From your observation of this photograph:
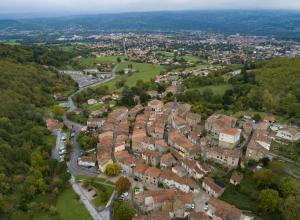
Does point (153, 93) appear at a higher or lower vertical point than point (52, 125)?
higher

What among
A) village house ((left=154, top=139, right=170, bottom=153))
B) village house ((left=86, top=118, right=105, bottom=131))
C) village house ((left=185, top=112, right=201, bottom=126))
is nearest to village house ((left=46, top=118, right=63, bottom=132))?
village house ((left=86, top=118, right=105, bottom=131))

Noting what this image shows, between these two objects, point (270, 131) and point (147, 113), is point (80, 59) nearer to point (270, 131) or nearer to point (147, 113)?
point (147, 113)

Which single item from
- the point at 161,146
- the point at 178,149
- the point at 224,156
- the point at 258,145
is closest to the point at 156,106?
the point at 161,146

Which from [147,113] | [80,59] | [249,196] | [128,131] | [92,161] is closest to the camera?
[249,196]

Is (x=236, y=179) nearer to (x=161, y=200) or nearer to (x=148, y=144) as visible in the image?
(x=161, y=200)

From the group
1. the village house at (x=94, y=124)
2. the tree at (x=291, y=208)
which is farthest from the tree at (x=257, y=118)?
the village house at (x=94, y=124)

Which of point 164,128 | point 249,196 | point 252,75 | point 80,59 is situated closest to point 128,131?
point 164,128

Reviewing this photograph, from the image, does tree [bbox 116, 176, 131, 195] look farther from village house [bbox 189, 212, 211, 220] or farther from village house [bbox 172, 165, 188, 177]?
village house [bbox 189, 212, 211, 220]
